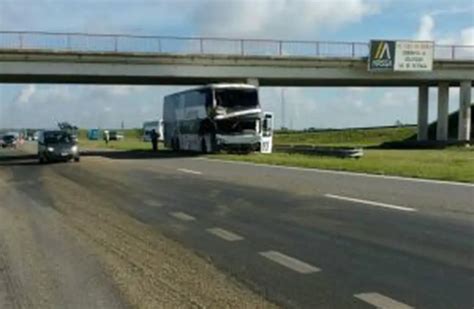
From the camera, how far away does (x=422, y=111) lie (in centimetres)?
6475

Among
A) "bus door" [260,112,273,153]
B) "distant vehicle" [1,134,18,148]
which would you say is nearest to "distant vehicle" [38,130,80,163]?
"bus door" [260,112,273,153]

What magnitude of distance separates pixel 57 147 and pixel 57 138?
0.85 metres

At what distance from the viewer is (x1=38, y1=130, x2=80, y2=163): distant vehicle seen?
36562 millimetres

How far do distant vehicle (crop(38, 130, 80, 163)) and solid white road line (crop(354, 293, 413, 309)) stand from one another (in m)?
31.6

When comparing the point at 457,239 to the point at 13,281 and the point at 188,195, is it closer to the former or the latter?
the point at 13,281

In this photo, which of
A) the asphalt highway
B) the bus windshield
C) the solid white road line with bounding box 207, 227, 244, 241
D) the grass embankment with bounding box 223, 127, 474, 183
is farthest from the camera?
the bus windshield

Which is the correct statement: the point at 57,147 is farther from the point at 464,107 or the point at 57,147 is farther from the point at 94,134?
the point at 94,134

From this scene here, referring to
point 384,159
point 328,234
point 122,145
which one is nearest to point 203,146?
point 384,159

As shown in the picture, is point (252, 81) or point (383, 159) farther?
point (252, 81)

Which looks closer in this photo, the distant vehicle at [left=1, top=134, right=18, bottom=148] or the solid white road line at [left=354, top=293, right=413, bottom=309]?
the solid white road line at [left=354, top=293, right=413, bottom=309]

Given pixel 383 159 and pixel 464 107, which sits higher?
pixel 464 107

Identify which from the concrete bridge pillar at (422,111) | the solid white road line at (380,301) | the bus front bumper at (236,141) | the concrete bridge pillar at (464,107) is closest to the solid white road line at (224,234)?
the solid white road line at (380,301)

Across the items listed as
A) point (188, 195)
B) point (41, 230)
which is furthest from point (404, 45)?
point (41, 230)

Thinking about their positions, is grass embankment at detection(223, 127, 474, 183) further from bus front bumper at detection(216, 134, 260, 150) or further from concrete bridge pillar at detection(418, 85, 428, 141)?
concrete bridge pillar at detection(418, 85, 428, 141)
